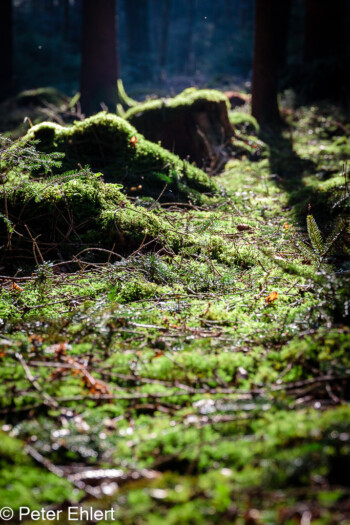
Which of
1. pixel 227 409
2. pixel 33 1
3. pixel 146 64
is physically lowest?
pixel 227 409

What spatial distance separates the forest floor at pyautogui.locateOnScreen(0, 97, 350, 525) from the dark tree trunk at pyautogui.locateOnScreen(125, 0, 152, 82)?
99.2ft

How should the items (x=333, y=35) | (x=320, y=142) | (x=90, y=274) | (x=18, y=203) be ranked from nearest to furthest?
(x=90, y=274), (x=18, y=203), (x=320, y=142), (x=333, y=35)

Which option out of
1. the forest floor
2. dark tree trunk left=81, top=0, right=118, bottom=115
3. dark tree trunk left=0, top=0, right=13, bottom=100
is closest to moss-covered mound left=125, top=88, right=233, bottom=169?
the forest floor

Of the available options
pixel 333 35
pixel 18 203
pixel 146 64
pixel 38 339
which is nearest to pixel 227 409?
pixel 38 339

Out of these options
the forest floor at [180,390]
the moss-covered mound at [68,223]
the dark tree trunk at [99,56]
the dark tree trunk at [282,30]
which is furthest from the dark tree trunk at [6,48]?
the forest floor at [180,390]

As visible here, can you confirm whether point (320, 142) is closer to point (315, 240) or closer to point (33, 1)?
point (315, 240)

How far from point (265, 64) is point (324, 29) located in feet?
14.9

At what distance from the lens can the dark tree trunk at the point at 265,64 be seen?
448 inches

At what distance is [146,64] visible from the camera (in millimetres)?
31969

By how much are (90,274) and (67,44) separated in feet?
112

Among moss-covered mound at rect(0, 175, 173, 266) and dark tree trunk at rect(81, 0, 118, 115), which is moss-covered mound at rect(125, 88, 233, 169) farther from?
dark tree trunk at rect(81, 0, 118, 115)

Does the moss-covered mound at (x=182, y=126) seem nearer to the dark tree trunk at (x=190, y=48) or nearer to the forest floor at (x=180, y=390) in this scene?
the forest floor at (x=180, y=390)

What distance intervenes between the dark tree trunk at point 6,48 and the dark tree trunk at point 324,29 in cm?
1245

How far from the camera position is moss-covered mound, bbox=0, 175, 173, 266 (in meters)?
4.36
